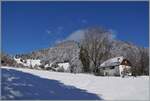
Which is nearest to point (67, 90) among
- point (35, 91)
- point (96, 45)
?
point (35, 91)

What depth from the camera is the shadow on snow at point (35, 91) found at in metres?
11.7

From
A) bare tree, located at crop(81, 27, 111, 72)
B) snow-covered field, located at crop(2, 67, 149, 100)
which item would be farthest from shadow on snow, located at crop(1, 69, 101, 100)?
bare tree, located at crop(81, 27, 111, 72)

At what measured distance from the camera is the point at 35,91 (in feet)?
41.6

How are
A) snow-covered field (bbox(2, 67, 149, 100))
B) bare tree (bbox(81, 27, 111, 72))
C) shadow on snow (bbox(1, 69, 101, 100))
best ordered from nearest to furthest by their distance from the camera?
shadow on snow (bbox(1, 69, 101, 100)), snow-covered field (bbox(2, 67, 149, 100)), bare tree (bbox(81, 27, 111, 72))

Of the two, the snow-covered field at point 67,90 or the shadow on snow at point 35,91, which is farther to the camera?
the snow-covered field at point 67,90

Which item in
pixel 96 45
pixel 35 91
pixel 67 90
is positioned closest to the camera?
pixel 35 91

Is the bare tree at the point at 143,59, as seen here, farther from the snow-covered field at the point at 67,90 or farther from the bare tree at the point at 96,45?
the snow-covered field at the point at 67,90

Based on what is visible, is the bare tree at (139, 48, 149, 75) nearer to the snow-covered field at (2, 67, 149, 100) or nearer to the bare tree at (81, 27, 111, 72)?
the bare tree at (81, 27, 111, 72)

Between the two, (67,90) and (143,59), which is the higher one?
(143,59)

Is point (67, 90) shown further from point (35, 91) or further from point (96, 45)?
point (96, 45)

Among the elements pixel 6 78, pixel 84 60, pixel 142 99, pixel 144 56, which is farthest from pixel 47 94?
pixel 144 56

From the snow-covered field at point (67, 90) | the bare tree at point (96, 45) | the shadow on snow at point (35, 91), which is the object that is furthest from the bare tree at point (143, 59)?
the shadow on snow at point (35, 91)

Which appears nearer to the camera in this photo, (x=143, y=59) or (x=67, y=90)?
(x=67, y=90)

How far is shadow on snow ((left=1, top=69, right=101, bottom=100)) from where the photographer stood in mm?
11672
